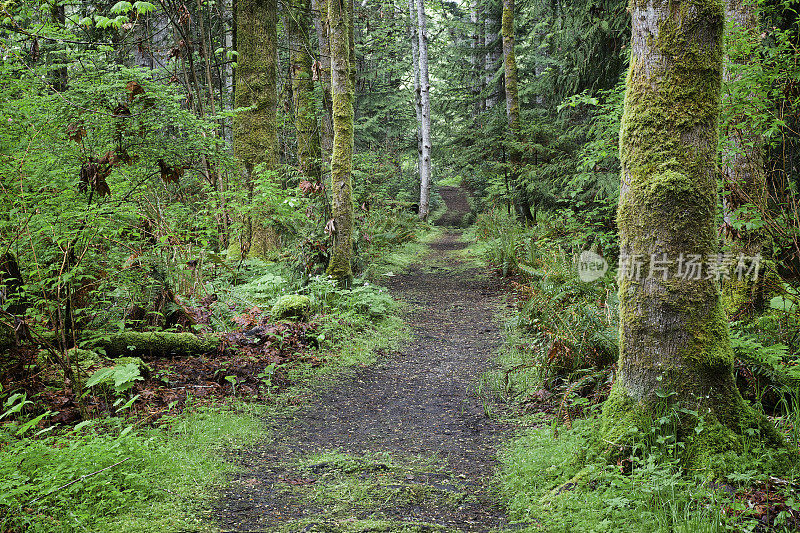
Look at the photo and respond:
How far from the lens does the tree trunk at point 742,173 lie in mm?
4797

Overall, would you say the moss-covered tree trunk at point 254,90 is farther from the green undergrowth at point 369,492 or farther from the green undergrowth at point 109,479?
the green undergrowth at point 369,492

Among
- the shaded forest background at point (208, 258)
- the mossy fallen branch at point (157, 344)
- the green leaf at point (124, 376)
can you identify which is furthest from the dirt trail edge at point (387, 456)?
the mossy fallen branch at point (157, 344)

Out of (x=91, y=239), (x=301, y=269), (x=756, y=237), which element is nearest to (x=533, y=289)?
(x=756, y=237)

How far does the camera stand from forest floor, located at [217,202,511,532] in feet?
10.3

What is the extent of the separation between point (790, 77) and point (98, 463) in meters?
6.69

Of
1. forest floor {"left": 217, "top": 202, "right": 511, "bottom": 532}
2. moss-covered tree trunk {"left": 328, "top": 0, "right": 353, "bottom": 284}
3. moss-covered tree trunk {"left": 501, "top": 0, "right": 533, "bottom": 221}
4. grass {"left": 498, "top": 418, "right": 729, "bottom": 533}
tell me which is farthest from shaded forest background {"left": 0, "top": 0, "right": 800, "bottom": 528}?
moss-covered tree trunk {"left": 501, "top": 0, "right": 533, "bottom": 221}

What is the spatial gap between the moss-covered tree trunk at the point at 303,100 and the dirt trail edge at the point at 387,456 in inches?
234

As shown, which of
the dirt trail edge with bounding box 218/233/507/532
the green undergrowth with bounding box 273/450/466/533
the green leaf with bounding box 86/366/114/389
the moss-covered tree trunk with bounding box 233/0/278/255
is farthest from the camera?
the moss-covered tree trunk with bounding box 233/0/278/255

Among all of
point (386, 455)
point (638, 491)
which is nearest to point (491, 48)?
point (386, 455)

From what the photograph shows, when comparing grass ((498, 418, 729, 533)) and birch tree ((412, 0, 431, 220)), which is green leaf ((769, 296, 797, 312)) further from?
birch tree ((412, 0, 431, 220))

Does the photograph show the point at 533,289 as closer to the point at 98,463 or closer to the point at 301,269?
the point at 301,269

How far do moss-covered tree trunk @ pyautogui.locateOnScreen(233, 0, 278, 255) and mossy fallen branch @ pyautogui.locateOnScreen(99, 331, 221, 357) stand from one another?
12.5ft

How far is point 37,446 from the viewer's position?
10.3 ft

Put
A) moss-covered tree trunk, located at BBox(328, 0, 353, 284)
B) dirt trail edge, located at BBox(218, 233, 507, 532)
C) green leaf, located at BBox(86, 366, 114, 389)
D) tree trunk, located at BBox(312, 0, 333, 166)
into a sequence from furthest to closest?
1. tree trunk, located at BBox(312, 0, 333, 166)
2. moss-covered tree trunk, located at BBox(328, 0, 353, 284)
3. green leaf, located at BBox(86, 366, 114, 389)
4. dirt trail edge, located at BBox(218, 233, 507, 532)
